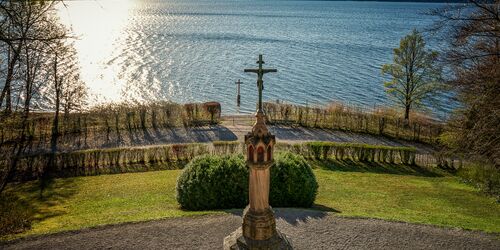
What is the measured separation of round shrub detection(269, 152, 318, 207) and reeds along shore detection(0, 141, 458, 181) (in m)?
9.59

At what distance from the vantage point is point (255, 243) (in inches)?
426

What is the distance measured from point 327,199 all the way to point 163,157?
11462 mm

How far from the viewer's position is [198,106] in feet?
127

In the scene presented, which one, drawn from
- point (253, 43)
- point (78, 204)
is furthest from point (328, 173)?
point (253, 43)

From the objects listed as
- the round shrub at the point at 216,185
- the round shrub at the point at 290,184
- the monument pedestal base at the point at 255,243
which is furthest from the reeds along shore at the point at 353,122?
the monument pedestal base at the point at 255,243

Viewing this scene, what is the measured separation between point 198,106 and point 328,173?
1703 cm

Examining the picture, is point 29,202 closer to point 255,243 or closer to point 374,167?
point 255,243

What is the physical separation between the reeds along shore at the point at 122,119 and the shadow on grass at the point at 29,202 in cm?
1114

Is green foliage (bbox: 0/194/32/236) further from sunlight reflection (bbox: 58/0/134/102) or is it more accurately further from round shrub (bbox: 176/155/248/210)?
sunlight reflection (bbox: 58/0/134/102)

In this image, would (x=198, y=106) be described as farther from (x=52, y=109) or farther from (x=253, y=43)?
(x=253, y=43)

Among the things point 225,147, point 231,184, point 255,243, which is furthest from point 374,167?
point 255,243

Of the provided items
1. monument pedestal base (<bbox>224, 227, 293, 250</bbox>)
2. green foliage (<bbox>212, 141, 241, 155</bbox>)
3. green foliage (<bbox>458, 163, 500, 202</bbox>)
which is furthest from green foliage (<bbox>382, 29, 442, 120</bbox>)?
monument pedestal base (<bbox>224, 227, 293, 250</bbox>)

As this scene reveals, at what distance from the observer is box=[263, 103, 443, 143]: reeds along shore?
119 feet

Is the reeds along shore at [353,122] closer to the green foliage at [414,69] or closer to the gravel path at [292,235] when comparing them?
the green foliage at [414,69]
